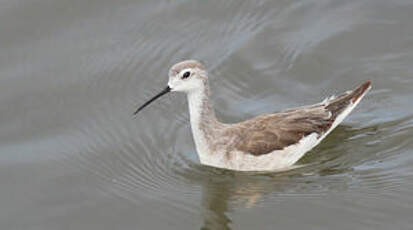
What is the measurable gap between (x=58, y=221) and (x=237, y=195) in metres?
2.23

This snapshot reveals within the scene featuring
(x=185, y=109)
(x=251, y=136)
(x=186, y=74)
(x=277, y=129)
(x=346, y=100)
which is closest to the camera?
A: (x=186, y=74)

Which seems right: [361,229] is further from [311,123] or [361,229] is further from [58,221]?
[58,221]

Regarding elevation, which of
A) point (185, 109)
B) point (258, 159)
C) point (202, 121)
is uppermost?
point (185, 109)

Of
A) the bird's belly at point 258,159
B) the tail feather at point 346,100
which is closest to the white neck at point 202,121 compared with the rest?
the bird's belly at point 258,159

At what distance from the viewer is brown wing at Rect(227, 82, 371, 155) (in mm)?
10734

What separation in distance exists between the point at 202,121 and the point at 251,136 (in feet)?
2.24

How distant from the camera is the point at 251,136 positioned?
10742 millimetres

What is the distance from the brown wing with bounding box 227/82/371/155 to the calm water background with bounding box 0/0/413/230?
37 cm

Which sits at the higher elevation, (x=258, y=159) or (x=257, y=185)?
(x=258, y=159)

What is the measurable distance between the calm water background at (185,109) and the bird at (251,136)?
0.19 metres

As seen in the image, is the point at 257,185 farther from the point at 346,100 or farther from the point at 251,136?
the point at 346,100

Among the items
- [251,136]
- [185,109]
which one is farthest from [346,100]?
[185,109]

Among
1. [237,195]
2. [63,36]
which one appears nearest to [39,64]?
[63,36]

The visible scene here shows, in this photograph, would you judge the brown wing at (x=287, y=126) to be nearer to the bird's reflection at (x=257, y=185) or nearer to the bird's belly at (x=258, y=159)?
the bird's belly at (x=258, y=159)
